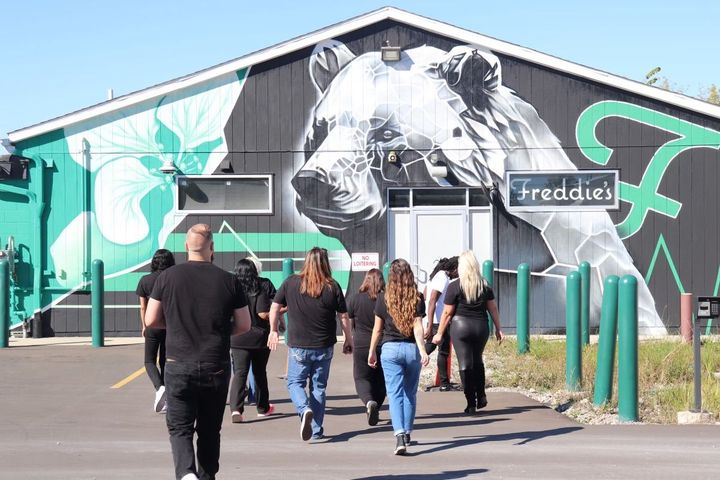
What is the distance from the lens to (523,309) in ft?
54.1

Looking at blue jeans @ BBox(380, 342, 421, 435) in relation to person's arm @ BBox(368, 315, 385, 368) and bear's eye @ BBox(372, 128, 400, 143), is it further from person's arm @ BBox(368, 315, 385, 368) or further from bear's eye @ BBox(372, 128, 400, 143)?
bear's eye @ BBox(372, 128, 400, 143)

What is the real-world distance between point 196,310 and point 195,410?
2.19ft

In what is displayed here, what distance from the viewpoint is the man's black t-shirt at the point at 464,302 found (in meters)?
11.2

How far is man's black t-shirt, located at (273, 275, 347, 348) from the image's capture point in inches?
381

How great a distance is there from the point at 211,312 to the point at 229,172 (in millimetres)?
12454

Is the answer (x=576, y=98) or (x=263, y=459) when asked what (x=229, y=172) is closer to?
(x=576, y=98)

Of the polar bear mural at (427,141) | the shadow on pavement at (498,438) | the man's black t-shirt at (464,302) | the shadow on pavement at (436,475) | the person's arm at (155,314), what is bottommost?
the shadow on pavement at (498,438)

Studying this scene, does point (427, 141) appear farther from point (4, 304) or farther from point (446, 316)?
point (446, 316)

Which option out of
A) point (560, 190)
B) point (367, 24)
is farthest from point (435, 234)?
point (367, 24)

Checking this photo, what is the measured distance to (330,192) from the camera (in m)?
19.5

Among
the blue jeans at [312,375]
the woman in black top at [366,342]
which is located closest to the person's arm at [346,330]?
the blue jeans at [312,375]

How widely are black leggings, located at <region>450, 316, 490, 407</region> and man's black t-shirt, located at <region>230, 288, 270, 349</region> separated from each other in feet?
6.54

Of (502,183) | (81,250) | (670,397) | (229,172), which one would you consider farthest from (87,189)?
(670,397)

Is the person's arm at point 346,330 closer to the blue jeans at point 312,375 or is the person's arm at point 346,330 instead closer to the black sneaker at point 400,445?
the blue jeans at point 312,375
